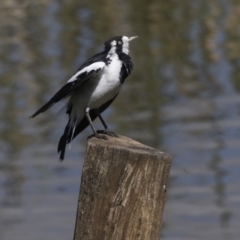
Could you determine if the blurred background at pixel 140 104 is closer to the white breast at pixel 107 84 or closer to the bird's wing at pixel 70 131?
the bird's wing at pixel 70 131

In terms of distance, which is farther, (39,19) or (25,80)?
(39,19)

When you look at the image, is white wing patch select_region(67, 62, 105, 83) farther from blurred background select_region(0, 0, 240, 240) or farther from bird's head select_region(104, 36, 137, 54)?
blurred background select_region(0, 0, 240, 240)

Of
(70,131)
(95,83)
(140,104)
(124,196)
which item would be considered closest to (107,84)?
(95,83)

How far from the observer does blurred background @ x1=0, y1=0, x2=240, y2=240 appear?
9227mm

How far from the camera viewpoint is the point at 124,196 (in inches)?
173

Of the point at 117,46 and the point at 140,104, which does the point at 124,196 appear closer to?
the point at 117,46

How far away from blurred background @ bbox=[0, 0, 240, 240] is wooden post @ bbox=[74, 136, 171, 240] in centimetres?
424

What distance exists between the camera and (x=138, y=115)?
11.5 metres

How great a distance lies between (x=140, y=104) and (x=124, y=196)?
749 centimetres

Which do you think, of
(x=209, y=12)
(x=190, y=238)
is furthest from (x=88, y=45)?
(x=190, y=238)

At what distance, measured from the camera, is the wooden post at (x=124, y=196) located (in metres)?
4.39

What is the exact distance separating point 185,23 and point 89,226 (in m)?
11.7

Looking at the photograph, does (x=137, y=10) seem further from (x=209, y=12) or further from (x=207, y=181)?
(x=207, y=181)

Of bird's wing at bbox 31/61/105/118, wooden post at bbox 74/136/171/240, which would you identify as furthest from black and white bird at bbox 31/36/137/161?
wooden post at bbox 74/136/171/240
